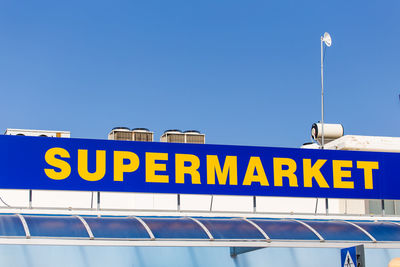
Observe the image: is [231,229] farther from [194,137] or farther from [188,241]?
[194,137]

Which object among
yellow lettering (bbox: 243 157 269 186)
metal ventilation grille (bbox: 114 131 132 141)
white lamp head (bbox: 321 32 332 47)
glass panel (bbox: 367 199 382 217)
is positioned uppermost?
white lamp head (bbox: 321 32 332 47)

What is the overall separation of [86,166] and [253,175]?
16.9 ft

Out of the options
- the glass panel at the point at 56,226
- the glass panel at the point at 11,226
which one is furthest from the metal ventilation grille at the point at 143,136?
the glass panel at the point at 11,226

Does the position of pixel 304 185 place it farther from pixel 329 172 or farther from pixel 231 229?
pixel 231 229

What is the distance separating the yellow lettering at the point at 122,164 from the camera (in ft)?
70.6

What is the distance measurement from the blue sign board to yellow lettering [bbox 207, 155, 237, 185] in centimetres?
3

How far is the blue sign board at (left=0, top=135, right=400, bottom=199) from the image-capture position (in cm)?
2091

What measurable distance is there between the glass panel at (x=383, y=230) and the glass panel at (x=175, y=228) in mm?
5026

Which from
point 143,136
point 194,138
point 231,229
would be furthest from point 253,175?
point 143,136

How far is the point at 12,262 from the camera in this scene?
62.6ft

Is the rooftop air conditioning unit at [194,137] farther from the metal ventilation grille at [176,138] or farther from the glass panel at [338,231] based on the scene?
the glass panel at [338,231]

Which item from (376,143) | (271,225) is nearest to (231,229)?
(271,225)

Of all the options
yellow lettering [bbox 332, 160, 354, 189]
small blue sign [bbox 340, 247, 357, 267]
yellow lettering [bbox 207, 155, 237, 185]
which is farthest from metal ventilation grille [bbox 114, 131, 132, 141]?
small blue sign [bbox 340, 247, 357, 267]

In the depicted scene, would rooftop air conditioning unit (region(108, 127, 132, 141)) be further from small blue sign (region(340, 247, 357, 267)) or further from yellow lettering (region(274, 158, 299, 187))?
small blue sign (region(340, 247, 357, 267))
